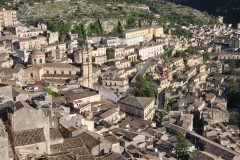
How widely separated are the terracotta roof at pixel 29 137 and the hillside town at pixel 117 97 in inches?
1.8

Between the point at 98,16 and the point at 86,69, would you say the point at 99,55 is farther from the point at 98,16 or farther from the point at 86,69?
the point at 98,16

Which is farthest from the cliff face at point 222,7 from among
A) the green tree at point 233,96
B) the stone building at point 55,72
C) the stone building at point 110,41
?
the stone building at point 55,72

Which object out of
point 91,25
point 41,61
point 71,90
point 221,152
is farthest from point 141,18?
point 221,152

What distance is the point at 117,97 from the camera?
46.4 meters

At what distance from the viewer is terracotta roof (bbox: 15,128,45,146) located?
1859 cm

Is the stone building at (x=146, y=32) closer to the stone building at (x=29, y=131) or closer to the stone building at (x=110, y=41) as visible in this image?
the stone building at (x=110, y=41)

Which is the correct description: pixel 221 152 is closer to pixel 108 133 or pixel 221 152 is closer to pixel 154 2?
pixel 108 133

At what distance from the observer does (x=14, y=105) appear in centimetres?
2141

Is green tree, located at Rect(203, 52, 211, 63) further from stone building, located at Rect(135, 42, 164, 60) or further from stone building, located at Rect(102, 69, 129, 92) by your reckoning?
stone building, located at Rect(102, 69, 129, 92)

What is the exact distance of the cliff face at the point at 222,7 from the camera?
12138cm

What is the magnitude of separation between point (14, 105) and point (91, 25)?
60.1 metres

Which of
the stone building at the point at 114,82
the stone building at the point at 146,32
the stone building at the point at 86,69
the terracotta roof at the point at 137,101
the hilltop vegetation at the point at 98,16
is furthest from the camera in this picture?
the hilltop vegetation at the point at 98,16

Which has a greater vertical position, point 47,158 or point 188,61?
point 47,158

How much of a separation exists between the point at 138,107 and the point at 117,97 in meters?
5.63
